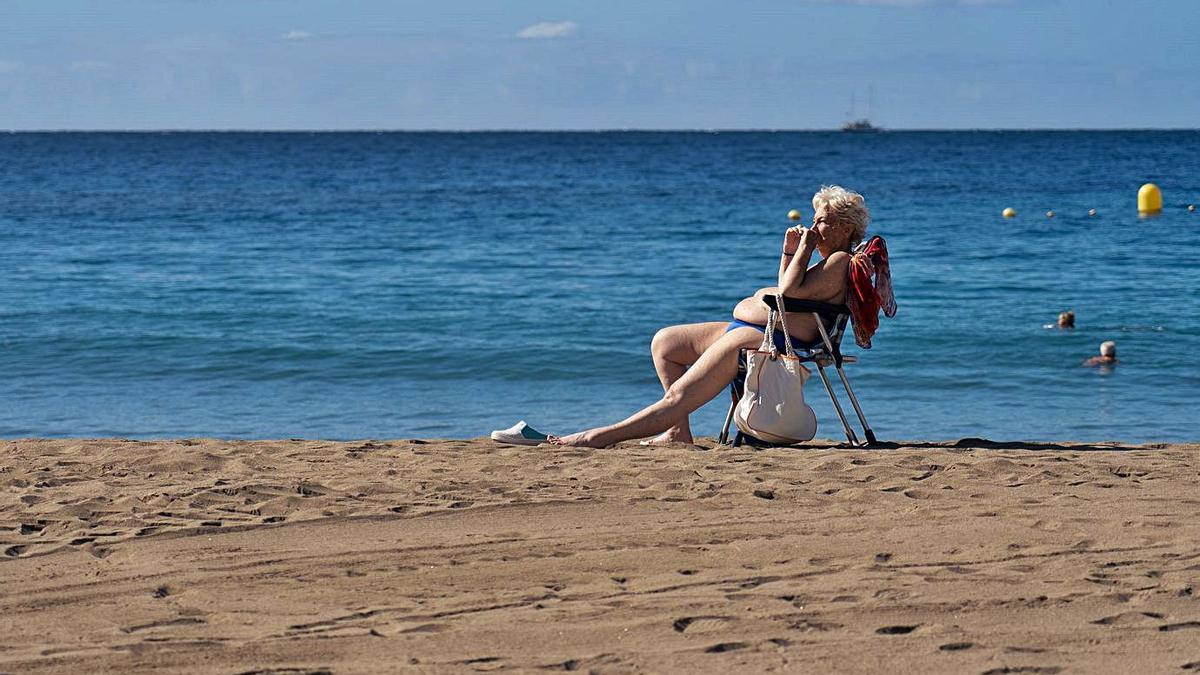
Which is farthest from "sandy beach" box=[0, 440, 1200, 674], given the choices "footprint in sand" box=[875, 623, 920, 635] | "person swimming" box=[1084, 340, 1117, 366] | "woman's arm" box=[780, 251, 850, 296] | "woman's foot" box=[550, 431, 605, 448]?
"person swimming" box=[1084, 340, 1117, 366]

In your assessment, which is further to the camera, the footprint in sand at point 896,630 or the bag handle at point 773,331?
the bag handle at point 773,331

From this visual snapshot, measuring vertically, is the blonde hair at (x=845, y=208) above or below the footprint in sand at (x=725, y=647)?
above

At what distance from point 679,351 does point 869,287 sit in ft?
3.20

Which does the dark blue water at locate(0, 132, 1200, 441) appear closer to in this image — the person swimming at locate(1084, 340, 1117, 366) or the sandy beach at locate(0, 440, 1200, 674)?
the person swimming at locate(1084, 340, 1117, 366)

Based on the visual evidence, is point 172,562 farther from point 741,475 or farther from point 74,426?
point 74,426

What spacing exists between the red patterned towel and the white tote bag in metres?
0.31

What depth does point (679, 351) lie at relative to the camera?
251 inches

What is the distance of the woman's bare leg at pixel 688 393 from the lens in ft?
20.1

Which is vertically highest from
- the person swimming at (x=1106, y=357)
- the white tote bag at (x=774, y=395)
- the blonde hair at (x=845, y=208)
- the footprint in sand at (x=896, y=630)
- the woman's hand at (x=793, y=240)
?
the blonde hair at (x=845, y=208)

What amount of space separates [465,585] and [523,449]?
2.17m

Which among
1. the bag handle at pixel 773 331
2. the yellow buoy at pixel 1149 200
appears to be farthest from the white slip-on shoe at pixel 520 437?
the yellow buoy at pixel 1149 200

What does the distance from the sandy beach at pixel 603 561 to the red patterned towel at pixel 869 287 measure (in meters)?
0.60

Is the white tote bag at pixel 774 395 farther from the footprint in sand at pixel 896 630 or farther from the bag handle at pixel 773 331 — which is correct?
the footprint in sand at pixel 896 630

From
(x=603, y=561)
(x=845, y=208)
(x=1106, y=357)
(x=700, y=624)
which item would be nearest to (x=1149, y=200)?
(x=1106, y=357)
